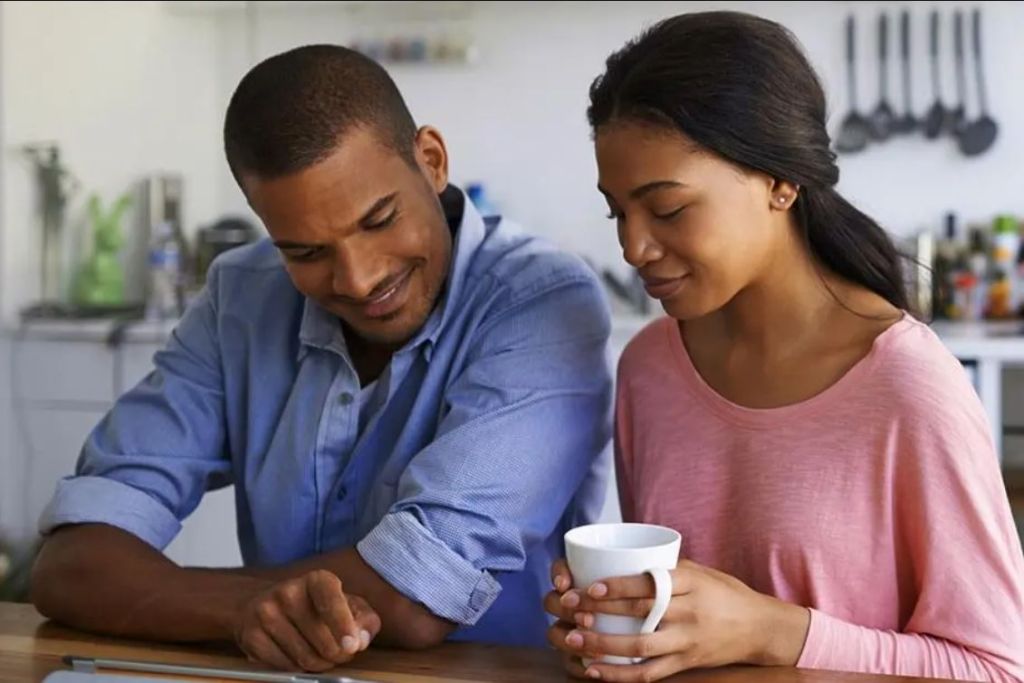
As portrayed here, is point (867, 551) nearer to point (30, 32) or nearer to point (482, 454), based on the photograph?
point (482, 454)

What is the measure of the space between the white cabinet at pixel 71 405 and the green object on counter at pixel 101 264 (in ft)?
0.72

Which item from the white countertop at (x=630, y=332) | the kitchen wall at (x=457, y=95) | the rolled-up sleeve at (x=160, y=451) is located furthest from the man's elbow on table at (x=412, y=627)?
the kitchen wall at (x=457, y=95)

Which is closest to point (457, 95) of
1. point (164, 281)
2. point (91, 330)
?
point (164, 281)

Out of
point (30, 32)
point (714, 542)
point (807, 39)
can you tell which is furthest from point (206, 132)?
point (714, 542)

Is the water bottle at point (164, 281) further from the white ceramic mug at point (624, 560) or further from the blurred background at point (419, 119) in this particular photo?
the white ceramic mug at point (624, 560)

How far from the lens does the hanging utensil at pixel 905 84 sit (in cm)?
337

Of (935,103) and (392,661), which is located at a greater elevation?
(935,103)

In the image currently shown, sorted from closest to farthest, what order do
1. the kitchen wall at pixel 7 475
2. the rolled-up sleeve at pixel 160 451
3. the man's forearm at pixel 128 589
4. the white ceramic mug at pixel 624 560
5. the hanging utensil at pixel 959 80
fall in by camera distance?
the white ceramic mug at pixel 624 560
the man's forearm at pixel 128 589
the rolled-up sleeve at pixel 160 451
the hanging utensil at pixel 959 80
the kitchen wall at pixel 7 475

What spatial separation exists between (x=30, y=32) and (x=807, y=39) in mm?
1958

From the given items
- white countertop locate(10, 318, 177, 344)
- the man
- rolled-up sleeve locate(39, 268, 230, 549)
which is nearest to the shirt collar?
the man

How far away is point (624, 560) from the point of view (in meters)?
0.96

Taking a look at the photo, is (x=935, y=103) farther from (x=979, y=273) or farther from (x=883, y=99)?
(x=979, y=273)

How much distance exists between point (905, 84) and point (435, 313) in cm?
233

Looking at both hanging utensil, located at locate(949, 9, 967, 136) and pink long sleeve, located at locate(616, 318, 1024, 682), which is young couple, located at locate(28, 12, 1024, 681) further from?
hanging utensil, located at locate(949, 9, 967, 136)
